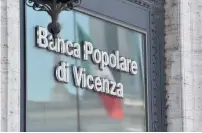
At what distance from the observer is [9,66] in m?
8.48

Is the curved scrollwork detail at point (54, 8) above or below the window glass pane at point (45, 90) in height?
above

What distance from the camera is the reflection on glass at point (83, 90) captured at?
9.16 m

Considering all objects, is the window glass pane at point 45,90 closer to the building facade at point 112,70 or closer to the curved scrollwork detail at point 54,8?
the building facade at point 112,70

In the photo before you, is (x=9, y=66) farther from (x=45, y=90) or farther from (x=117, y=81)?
(x=117, y=81)

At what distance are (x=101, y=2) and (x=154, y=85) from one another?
1.53 meters

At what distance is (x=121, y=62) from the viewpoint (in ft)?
Answer: 35.1

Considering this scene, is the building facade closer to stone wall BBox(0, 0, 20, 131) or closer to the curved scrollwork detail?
stone wall BBox(0, 0, 20, 131)

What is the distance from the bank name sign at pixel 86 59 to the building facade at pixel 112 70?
6cm

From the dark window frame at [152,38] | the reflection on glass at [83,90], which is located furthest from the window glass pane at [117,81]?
the dark window frame at [152,38]

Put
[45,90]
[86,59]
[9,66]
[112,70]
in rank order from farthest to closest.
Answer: [112,70], [86,59], [45,90], [9,66]

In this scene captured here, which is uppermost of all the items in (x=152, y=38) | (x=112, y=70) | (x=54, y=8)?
(x=152, y=38)

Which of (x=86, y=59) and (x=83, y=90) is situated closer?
(x=83, y=90)

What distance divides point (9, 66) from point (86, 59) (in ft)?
5.67

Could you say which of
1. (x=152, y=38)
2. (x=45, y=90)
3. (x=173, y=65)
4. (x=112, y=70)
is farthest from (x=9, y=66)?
(x=173, y=65)
